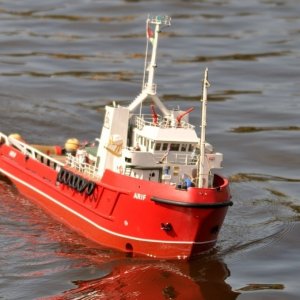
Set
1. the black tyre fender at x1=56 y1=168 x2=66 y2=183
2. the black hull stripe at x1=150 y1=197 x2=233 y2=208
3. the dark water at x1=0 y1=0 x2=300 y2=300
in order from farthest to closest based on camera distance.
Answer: the black tyre fender at x1=56 y1=168 x2=66 y2=183
the dark water at x1=0 y1=0 x2=300 y2=300
the black hull stripe at x1=150 y1=197 x2=233 y2=208

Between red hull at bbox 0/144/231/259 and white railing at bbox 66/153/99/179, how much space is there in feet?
2.65

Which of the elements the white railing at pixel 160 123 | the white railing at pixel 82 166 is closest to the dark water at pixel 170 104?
the white railing at pixel 82 166

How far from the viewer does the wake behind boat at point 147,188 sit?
27656 mm

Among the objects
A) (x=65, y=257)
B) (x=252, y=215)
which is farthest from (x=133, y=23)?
(x=65, y=257)

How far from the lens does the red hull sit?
2745 centimetres

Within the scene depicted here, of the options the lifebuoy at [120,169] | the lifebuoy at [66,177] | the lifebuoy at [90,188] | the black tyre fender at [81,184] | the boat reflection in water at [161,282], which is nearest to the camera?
the boat reflection in water at [161,282]

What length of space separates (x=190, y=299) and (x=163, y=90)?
76.8 ft

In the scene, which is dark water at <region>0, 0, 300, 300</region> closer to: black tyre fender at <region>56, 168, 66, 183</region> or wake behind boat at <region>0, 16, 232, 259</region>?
wake behind boat at <region>0, 16, 232, 259</region>

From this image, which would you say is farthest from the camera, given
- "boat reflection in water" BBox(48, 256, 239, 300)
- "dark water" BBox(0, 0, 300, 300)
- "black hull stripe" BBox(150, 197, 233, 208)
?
"dark water" BBox(0, 0, 300, 300)

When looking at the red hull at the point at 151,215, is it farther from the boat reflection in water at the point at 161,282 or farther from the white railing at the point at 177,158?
the white railing at the point at 177,158

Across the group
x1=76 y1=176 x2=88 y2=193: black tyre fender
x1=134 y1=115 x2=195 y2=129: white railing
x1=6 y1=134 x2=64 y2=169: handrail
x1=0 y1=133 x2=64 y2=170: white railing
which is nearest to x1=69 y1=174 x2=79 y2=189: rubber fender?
x1=76 y1=176 x2=88 y2=193: black tyre fender

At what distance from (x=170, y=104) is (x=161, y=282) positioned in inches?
776

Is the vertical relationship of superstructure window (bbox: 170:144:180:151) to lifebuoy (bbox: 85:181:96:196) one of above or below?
above

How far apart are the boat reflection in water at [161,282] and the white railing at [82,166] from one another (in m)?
3.87
